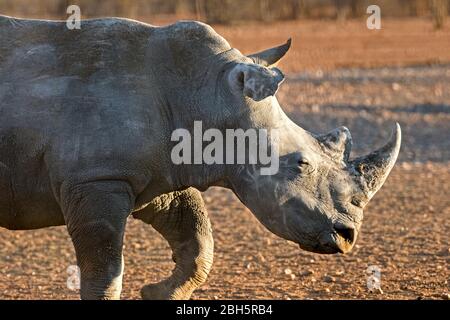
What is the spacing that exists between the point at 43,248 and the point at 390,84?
14701 millimetres

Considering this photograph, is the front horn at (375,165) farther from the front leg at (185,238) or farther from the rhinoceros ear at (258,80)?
the front leg at (185,238)

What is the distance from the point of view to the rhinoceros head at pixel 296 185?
22.3ft

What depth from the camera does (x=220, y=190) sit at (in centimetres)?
1352

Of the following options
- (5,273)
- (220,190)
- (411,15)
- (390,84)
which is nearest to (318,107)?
(390,84)

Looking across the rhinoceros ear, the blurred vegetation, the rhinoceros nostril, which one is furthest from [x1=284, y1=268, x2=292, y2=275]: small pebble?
the blurred vegetation

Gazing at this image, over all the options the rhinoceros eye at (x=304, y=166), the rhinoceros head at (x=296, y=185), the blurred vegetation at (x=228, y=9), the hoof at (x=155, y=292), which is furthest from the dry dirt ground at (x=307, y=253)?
the blurred vegetation at (x=228, y=9)

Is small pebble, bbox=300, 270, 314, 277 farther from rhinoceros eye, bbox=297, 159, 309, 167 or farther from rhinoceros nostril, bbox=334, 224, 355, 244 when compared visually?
rhinoceros eye, bbox=297, 159, 309, 167

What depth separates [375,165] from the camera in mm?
7039

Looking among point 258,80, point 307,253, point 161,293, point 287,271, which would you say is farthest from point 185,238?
point 307,253

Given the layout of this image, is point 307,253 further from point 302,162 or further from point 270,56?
point 302,162

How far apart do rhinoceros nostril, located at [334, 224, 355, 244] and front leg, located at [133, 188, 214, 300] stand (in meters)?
1.13

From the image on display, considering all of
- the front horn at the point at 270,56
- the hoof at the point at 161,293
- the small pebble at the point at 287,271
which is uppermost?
the front horn at the point at 270,56

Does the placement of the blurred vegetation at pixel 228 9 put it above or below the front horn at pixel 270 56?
above

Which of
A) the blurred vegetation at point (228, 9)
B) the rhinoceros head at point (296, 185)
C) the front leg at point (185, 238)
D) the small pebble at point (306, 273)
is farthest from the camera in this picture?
the blurred vegetation at point (228, 9)
